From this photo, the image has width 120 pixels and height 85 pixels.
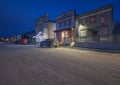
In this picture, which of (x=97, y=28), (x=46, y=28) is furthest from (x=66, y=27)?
(x=46, y=28)

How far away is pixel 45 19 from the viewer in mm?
48625

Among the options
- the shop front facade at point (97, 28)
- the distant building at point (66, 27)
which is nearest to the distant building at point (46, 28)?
the distant building at point (66, 27)

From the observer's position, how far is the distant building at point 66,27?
32888 millimetres

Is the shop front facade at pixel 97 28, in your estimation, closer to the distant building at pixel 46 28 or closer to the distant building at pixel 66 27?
the distant building at pixel 66 27

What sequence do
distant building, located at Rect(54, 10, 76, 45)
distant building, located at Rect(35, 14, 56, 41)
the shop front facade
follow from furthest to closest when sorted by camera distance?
distant building, located at Rect(35, 14, 56, 41) < distant building, located at Rect(54, 10, 76, 45) < the shop front facade

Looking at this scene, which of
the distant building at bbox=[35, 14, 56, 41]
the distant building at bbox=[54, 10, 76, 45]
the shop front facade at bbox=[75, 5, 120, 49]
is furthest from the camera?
the distant building at bbox=[35, 14, 56, 41]

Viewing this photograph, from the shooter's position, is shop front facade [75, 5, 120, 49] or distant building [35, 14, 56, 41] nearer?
shop front facade [75, 5, 120, 49]

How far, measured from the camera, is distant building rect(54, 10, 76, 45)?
32.9m

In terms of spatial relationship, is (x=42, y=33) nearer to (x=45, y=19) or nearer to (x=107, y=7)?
(x=45, y=19)

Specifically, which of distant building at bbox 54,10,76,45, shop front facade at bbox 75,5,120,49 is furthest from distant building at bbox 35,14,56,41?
shop front facade at bbox 75,5,120,49

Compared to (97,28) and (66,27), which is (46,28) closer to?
(66,27)

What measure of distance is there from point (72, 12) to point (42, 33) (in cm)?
1827

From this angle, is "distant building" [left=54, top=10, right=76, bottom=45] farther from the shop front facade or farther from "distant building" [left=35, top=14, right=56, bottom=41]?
"distant building" [left=35, top=14, right=56, bottom=41]

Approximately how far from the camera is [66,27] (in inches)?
1427
